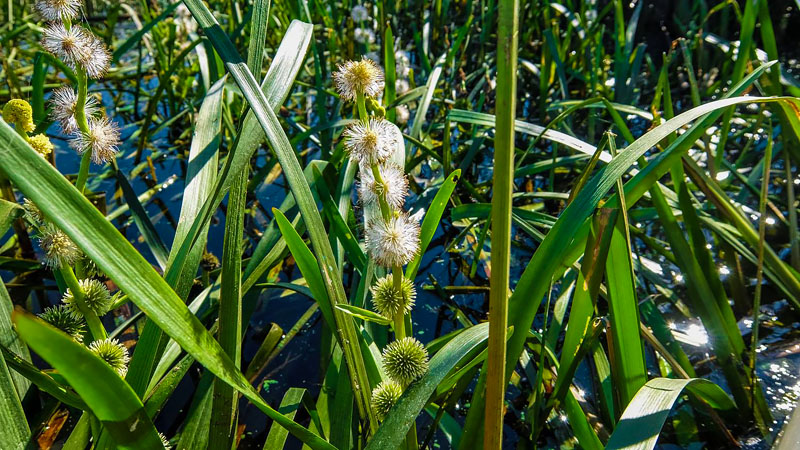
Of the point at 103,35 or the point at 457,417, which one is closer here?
the point at 457,417

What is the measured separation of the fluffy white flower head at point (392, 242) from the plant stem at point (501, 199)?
0.33 meters

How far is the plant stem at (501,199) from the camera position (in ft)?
1.86

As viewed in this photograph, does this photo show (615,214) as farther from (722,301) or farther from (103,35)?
(103,35)

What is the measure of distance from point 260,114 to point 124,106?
11.9 feet

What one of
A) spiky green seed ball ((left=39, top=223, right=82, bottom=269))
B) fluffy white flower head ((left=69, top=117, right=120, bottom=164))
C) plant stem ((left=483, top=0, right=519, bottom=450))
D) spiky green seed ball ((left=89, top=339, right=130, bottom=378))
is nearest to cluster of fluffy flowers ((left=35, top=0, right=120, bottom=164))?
fluffy white flower head ((left=69, top=117, right=120, bottom=164))

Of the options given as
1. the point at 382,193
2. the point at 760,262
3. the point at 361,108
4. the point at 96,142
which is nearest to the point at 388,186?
the point at 382,193

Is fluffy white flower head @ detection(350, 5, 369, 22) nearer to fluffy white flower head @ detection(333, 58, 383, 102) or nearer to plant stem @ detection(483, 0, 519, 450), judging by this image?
fluffy white flower head @ detection(333, 58, 383, 102)

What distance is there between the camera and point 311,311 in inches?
80.9

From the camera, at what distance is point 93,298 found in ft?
3.78

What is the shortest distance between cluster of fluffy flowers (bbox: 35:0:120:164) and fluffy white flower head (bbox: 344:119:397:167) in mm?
504

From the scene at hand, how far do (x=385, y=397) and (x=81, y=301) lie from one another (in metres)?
0.65

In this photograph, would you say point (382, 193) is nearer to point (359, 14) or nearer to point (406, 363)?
point (406, 363)

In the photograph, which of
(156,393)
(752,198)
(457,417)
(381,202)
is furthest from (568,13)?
(156,393)

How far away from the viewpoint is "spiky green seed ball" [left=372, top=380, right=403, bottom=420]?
1.09 metres
